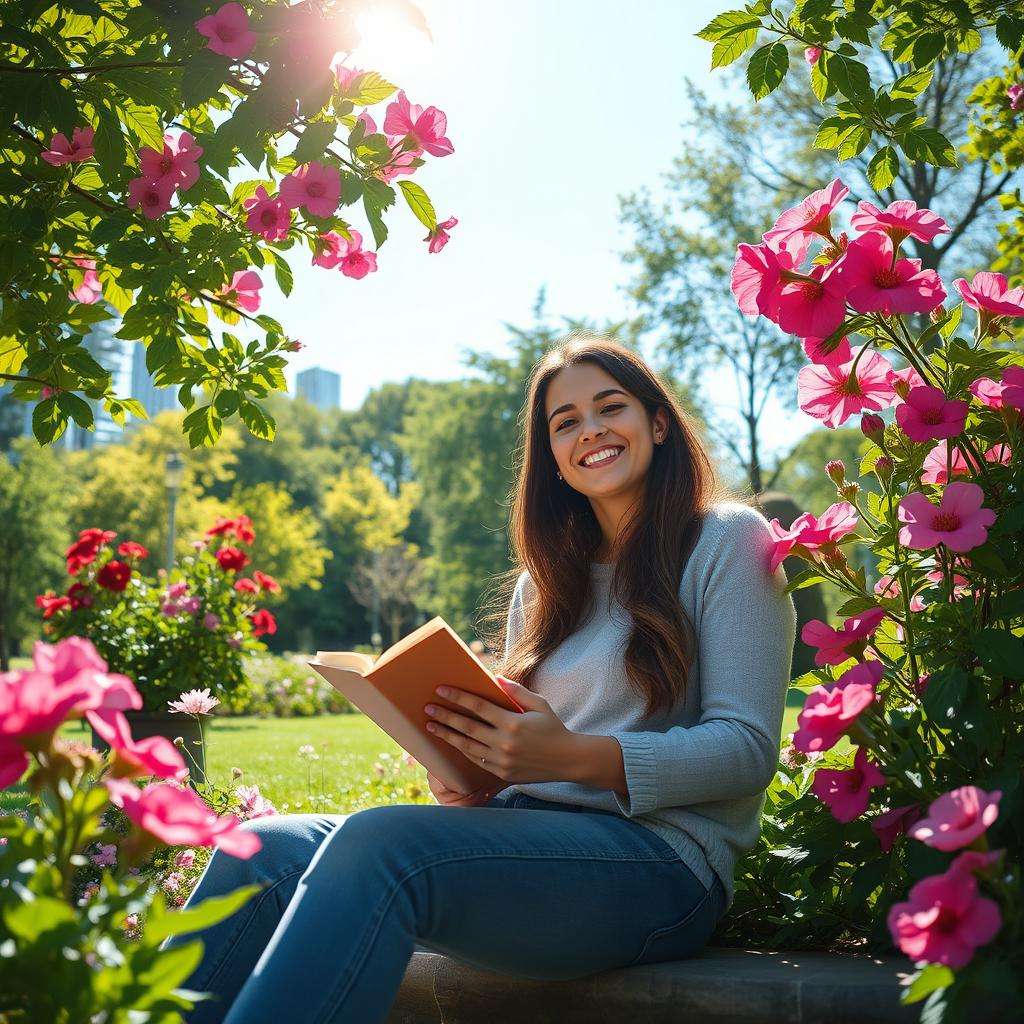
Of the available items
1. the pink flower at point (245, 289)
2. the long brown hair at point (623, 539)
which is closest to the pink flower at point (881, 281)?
the long brown hair at point (623, 539)

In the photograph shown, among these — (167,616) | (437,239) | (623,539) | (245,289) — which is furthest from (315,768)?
(437,239)

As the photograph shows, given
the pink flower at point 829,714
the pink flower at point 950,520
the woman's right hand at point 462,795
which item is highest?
the pink flower at point 950,520

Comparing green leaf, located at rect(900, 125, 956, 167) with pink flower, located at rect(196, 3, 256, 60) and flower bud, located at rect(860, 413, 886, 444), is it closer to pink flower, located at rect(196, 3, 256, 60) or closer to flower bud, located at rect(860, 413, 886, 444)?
flower bud, located at rect(860, 413, 886, 444)

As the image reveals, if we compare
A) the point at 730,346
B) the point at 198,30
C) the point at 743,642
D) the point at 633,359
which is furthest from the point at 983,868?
the point at 730,346

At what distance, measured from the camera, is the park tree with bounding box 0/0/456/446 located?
1933 millimetres

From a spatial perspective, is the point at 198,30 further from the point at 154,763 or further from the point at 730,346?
the point at 730,346

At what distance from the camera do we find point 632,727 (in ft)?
6.93

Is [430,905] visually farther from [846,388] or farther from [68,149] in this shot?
[68,149]

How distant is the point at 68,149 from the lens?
2332 mm

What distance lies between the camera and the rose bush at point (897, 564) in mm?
1623

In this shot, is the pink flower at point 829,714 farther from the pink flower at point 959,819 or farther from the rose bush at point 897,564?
the pink flower at point 959,819

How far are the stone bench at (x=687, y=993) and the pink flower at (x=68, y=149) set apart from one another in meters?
1.83

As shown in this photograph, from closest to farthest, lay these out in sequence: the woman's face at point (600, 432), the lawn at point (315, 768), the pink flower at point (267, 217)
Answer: the pink flower at point (267, 217)
the woman's face at point (600, 432)
the lawn at point (315, 768)

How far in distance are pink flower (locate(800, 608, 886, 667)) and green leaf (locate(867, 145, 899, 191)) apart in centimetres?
87
